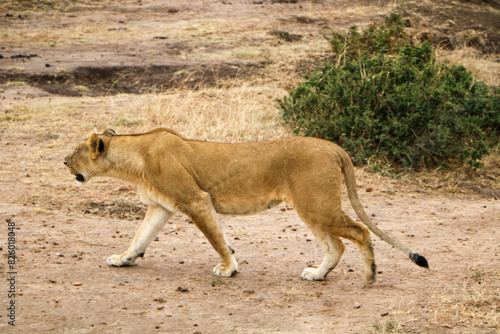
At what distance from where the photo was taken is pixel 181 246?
245 inches

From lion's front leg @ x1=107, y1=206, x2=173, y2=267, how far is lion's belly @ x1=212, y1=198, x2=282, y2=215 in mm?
492

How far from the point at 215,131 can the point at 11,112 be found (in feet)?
12.1

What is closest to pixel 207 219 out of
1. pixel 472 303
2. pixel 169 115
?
pixel 472 303

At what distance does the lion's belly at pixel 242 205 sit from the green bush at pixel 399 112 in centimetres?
386

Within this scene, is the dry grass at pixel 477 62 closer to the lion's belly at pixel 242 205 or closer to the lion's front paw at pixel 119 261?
the lion's belly at pixel 242 205

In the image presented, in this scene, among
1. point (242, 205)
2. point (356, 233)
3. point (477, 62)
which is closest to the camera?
point (356, 233)

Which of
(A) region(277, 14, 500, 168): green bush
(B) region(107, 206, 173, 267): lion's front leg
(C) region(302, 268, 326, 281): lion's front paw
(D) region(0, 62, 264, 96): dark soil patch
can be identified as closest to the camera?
(C) region(302, 268, 326, 281): lion's front paw

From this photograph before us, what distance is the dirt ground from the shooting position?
448 cm

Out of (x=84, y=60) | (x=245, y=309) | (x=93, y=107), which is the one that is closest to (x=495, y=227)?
(x=245, y=309)

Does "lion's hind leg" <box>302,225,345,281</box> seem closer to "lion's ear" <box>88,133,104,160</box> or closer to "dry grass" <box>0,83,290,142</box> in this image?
"lion's ear" <box>88,133,104,160</box>

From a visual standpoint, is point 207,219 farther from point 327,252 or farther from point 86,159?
point 86,159

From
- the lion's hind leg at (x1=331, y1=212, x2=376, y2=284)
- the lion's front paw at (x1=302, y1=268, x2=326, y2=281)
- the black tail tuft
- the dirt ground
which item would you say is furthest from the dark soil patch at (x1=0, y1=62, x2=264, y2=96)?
the black tail tuft

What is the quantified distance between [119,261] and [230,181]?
1221 mm

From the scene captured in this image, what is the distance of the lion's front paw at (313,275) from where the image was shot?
524 cm
